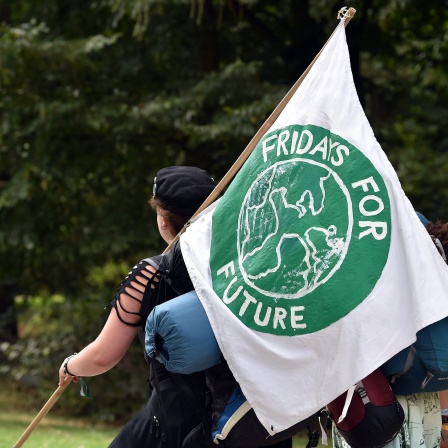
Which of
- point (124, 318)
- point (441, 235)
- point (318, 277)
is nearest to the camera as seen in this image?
point (318, 277)

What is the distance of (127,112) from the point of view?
33.4ft

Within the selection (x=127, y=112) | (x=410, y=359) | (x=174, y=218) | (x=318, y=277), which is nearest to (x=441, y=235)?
(x=410, y=359)

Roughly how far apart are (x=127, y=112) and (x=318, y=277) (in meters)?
7.16

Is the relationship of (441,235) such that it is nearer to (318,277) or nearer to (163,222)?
(318,277)

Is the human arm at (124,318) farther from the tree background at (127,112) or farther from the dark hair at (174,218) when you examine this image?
the tree background at (127,112)

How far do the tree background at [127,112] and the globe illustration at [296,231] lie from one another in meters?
6.21

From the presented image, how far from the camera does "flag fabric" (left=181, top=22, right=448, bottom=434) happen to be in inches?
129

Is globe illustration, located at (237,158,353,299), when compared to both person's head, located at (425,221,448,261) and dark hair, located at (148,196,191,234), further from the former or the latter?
person's head, located at (425,221,448,261)

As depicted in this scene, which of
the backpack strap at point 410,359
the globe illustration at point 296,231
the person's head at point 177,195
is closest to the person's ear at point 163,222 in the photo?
the person's head at point 177,195

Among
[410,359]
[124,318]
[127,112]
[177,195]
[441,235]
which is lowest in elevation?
[127,112]

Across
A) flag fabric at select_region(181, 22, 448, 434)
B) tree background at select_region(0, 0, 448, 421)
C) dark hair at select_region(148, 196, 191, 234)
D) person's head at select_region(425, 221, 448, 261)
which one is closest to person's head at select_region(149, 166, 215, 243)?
dark hair at select_region(148, 196, 191, 234)

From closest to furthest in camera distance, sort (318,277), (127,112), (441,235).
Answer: (318,277)
(441,235)
(127,112)

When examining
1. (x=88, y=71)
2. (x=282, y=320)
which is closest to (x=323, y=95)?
(x=282, y=320)

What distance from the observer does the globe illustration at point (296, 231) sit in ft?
10.8
